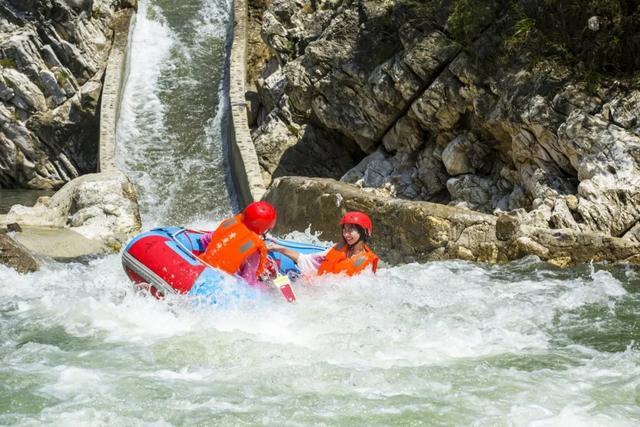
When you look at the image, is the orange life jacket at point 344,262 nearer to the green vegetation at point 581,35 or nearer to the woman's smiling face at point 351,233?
the woman's smiling face at point 351,233

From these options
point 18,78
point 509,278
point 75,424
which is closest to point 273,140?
point 18,78

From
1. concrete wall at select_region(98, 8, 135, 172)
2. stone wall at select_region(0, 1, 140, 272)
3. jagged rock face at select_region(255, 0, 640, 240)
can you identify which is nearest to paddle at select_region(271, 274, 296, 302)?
stone wall at select_region(0, 1, 140, 272)

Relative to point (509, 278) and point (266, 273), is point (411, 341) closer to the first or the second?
point (266, 273)

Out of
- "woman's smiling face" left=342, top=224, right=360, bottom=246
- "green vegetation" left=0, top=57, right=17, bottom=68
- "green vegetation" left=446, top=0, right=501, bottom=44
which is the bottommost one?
"woman's smiling face" left=342, top=224, right=360, bottom=246

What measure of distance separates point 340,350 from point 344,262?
1372mm

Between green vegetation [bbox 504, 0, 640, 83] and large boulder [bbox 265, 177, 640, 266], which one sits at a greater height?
green vegetation [bbox 504, 0, 640, 83]

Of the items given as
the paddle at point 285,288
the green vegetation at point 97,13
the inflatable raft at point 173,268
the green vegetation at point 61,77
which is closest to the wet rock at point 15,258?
the inflatable raft at point 173,268

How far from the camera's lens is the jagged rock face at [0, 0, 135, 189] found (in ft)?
55.6

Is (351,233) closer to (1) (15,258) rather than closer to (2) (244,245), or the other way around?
(2) (244,245)

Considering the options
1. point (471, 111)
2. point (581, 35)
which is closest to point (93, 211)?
point (471, 111)

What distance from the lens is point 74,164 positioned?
1716cm

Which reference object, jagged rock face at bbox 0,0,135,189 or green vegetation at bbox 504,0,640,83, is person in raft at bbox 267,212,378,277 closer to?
green vegetation at bbox 504,0,640,83

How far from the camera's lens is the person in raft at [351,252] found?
633cm

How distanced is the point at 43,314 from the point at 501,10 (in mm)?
7991
